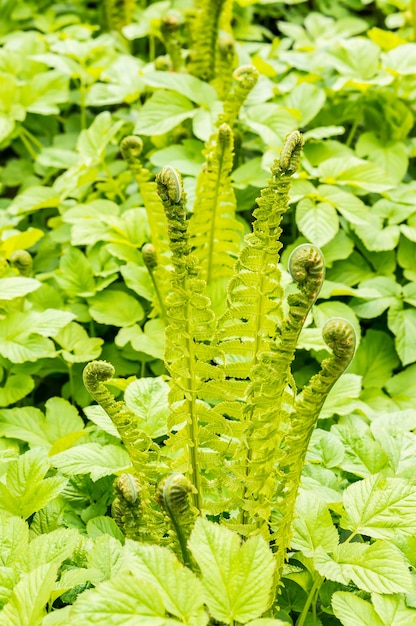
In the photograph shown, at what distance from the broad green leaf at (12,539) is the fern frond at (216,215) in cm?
62

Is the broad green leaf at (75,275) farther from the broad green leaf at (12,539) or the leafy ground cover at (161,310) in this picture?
the broad green leaf at (12,539)

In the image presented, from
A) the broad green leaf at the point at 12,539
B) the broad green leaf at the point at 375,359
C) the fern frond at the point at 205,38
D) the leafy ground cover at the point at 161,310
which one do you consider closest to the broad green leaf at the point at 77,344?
the leafy ground cover at the point at 161,310

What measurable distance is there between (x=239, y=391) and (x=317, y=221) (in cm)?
74

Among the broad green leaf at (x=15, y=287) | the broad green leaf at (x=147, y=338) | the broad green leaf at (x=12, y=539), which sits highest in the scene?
the broad green leaf at (x=15, y=287)

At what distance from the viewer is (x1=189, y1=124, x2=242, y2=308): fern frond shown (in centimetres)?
138

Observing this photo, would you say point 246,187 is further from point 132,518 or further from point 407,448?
point 132,518

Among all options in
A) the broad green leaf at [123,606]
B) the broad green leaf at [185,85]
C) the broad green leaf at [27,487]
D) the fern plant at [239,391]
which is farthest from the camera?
the broad green leaf at [185,85]

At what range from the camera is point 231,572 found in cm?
79

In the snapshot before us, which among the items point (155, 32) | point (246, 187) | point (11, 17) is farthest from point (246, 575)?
point (11, 17)

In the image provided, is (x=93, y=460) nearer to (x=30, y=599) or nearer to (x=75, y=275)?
(x=30, y=599)

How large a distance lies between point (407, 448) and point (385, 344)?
1.65 ft

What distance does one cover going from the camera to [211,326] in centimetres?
100

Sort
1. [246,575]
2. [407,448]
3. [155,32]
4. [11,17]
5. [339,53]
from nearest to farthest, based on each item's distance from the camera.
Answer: [246,575]
[407,448]
[339,53]
[155,32]
[11,17]

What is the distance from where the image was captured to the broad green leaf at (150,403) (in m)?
1.21
